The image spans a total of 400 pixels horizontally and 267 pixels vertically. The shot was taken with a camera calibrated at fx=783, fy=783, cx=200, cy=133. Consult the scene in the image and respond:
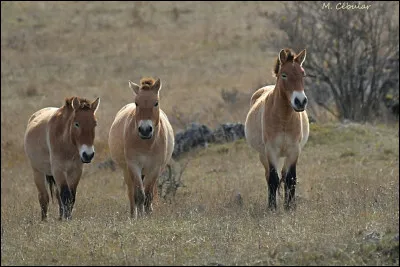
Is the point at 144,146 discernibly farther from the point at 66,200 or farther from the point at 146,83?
the point at 66,200

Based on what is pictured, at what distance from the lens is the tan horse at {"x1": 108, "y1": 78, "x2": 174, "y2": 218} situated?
32.1 ft

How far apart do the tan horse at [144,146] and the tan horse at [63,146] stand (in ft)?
1.81

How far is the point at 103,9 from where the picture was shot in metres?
34.2

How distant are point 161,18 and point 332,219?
24.9 metres

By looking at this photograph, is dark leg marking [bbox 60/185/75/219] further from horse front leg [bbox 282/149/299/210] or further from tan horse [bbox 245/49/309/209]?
horse front leg [bbox 282/149/299/210]

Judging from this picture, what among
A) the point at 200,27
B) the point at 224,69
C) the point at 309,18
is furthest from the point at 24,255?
the point at 200,27

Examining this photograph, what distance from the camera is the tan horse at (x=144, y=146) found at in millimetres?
9781

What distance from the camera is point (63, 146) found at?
10555 millimetres

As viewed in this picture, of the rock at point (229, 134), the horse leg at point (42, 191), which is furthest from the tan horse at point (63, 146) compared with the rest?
the rock at point (229, 134)

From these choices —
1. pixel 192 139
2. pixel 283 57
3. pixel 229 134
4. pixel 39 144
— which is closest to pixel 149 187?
pixel 39 144

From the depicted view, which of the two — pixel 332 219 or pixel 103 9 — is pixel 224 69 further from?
pixel 332 219

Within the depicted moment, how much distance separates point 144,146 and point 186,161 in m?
5.98

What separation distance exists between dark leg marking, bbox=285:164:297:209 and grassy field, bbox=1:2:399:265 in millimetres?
201

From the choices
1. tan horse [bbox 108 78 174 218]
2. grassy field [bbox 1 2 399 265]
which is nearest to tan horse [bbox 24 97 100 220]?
grassy field [bbox 1 2 399 265]
